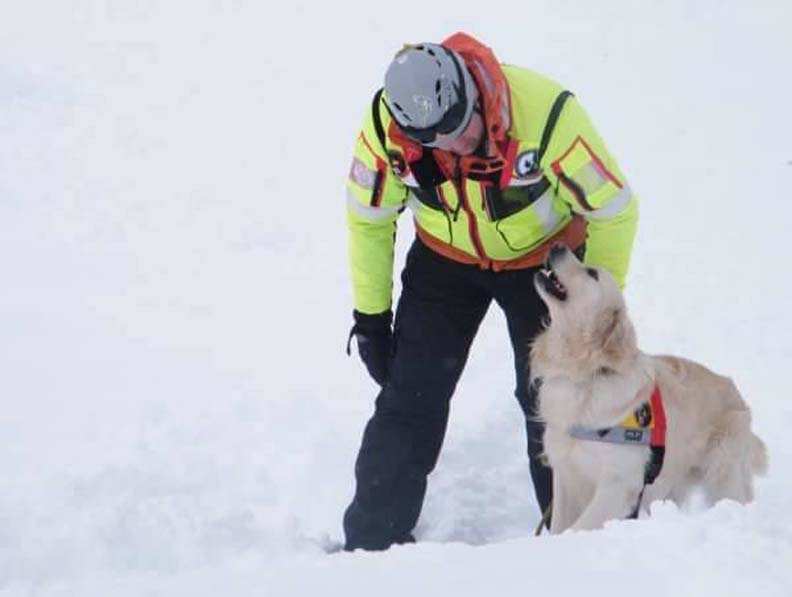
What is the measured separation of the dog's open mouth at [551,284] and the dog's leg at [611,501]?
2.49 feet

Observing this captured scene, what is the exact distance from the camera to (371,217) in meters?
3.43

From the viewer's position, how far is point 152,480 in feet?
13.6

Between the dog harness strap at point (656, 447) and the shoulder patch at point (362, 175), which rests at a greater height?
the shoulder patch at point (362, 175)

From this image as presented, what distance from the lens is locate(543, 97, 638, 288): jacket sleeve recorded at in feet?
9.92

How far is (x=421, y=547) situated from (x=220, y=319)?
3.65 metres

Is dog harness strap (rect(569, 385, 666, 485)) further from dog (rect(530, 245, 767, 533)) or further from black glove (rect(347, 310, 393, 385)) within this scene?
black glove (rect(347, 310, 393, 385))

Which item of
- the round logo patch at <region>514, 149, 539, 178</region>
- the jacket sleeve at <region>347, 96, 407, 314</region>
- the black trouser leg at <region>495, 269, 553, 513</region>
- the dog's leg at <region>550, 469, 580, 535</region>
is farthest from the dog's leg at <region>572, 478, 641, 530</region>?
the round logo patch at <region>514, 149, 539, 178</region>

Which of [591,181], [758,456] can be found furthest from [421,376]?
[758,456]

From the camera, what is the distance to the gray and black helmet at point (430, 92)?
2.74m

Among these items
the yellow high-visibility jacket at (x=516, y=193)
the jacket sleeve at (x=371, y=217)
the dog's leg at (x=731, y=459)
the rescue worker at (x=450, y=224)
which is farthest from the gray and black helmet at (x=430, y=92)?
the dog's leg at (x=731, y=459)

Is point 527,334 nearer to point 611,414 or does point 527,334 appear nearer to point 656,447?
point 611,414

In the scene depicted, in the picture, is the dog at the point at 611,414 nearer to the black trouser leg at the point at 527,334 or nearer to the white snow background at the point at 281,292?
the black trouser leg at the point at 527,334

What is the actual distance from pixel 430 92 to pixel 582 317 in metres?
1.15

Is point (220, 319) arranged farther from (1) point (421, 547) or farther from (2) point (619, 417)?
(1) point (421, 547)
